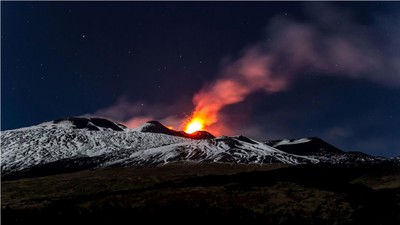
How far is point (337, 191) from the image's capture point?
126 m

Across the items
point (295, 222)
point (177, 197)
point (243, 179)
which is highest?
point (243, 179)

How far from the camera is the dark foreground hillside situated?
9125 centimetres

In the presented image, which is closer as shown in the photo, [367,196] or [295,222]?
[295,222]

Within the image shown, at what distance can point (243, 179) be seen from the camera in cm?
15700

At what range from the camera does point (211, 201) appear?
107 metres

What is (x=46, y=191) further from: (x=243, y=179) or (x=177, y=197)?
(x=243, y=179)

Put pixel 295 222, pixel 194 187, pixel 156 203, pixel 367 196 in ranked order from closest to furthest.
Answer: pixel 295 222
pixel 156 203
pixel 367 196
pixel 194 187

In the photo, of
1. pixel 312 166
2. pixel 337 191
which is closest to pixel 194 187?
pixel 337 191

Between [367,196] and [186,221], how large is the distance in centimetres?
5191

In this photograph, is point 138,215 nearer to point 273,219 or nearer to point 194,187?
point 273,219

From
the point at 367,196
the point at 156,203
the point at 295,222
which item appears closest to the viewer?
the point at 295,222

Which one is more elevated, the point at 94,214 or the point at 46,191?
the point at 46,191

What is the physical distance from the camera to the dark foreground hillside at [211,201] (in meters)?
91.2

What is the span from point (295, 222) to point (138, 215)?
108 ft
